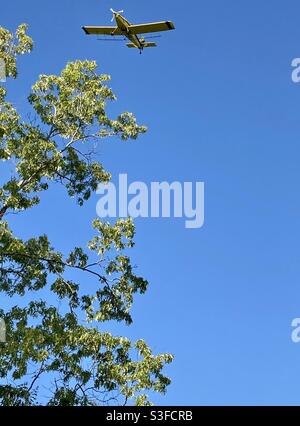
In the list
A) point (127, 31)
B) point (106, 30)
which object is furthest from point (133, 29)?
point (106, 30)

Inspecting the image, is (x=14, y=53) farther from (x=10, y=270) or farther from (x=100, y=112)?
(x=10, y=270)

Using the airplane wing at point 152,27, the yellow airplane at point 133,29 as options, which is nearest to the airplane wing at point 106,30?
the yellow airplane at point 133,29

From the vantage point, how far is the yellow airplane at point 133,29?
90.9 ft

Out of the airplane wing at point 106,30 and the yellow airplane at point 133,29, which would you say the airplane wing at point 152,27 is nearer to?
the yellow airplane at point 133,29

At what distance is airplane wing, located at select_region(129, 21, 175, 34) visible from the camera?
2755 cm

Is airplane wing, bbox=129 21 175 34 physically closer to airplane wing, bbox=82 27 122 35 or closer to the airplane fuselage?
the airplane fuselage

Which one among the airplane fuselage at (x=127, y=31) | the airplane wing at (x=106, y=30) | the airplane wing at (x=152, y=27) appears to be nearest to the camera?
the airplane wing at (x=152, y=27)

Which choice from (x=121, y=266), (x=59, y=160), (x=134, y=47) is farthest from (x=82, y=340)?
(x=134, y=47)

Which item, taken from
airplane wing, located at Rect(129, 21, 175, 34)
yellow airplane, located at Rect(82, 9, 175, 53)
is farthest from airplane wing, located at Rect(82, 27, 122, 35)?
airplane wing, located at Rect(129, 21, 175, 34)

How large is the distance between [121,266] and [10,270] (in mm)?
3610

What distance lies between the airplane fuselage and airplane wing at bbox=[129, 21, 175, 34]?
177mm

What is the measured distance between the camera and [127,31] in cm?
2856

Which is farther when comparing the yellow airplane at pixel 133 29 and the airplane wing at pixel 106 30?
the airplane wing at pixel 106 30

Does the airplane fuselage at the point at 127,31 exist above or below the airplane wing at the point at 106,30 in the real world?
below
